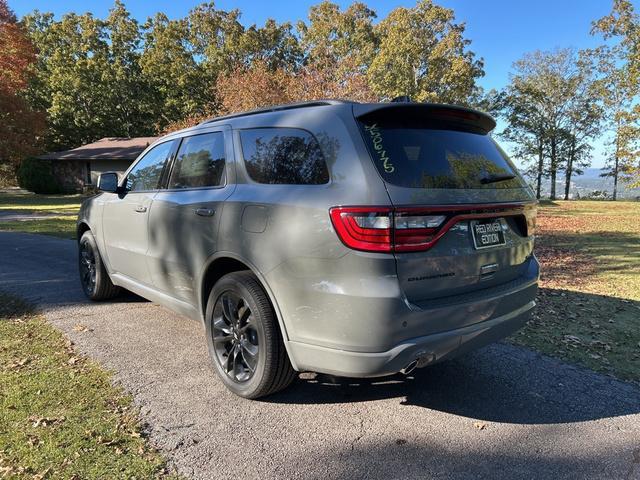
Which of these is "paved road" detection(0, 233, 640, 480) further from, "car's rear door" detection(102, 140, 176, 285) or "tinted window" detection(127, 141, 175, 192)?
"tinted window" detection(127, 141, 175, 192)

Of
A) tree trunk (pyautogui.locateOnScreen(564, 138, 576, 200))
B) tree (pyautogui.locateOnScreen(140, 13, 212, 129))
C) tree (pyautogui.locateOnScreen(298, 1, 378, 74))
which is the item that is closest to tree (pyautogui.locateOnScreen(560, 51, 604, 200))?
tree trunk (pyautogui.locateOnScreen(564, 138, 576, 200))

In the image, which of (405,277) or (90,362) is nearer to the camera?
(405,277)

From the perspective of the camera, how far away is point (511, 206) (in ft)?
9.95

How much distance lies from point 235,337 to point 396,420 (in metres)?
1.21

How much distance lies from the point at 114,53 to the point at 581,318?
144 feet

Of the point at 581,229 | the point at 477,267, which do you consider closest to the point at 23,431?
the point at 477,267

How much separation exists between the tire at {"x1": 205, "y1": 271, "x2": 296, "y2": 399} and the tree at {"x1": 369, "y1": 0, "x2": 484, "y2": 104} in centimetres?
2794

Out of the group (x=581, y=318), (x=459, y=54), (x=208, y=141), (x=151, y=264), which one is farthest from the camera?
(x=459, y=54)

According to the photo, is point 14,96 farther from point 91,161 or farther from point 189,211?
point 189,211

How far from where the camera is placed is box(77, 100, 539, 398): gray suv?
8.19 ft

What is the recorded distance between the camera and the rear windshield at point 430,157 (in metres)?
2.64

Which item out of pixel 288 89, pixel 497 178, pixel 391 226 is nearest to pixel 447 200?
pixel 391 226

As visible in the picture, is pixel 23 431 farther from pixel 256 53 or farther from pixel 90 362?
pixel 256 53

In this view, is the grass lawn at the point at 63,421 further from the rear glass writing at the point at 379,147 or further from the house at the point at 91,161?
the house at the point at 91,161
